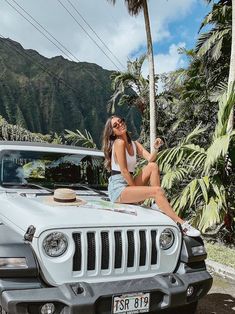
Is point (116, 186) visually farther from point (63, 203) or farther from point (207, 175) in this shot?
point (207, 175)

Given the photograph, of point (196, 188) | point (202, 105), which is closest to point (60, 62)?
point (202, 105)

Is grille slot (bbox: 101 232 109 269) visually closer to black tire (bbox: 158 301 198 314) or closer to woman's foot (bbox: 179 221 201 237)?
woman's foot (bbox: 179 221 201 237)

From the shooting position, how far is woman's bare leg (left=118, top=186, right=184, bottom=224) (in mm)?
3954

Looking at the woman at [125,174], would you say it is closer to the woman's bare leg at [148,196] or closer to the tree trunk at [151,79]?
the woman's bare leg at [148,196]

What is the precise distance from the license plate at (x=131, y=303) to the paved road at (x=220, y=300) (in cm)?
127

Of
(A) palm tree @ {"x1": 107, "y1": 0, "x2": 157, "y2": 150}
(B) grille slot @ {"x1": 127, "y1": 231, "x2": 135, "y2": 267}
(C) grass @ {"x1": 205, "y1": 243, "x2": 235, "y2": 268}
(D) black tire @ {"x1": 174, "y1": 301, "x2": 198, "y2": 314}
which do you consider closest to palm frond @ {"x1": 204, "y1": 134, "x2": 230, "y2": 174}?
(C) grass @ {"x1": 205, "y1": 243, "x2": 235, "y2": 268}

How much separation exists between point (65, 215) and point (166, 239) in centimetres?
88

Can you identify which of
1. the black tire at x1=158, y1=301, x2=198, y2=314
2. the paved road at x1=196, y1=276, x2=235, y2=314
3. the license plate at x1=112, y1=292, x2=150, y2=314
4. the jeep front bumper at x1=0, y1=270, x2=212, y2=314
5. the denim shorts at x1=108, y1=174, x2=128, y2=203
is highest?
the denim shorts at x1=108, y1=174, x2=128, y2=203

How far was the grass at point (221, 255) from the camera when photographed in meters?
5.63

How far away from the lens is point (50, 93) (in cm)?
12531

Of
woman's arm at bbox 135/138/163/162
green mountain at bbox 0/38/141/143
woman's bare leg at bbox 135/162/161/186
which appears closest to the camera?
woman's bare leg at bbox 135/162/161/186

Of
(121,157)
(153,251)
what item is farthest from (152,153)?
(153,251)

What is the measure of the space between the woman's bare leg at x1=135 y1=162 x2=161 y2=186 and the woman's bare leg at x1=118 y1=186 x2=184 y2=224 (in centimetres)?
30

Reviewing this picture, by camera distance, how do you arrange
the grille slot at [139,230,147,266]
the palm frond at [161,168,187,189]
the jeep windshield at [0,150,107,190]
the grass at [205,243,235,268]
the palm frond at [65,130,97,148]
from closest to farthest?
the grille slot at [139,230,147,266] < the jeep windshield at [0,150,107,190] < the grass at [205,243,235,268] < the palm frond at [161,168,187,189] < the palm frond at [65,130,97,148]
